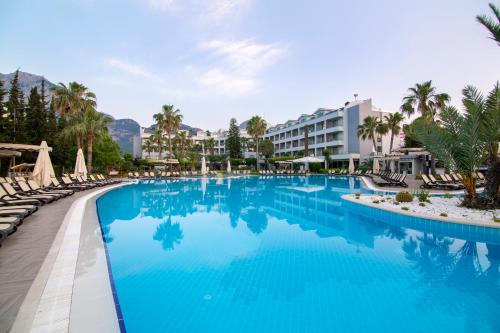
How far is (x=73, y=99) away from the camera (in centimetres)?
2455

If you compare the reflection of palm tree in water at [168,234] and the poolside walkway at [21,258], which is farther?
the reflection of palm tree in water at [168,234]

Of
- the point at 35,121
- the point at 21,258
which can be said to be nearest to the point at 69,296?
the point at 21,258

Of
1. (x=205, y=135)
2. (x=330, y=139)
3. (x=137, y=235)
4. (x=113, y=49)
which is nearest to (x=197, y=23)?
(x=113, y=49)

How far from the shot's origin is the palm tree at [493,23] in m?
7.91

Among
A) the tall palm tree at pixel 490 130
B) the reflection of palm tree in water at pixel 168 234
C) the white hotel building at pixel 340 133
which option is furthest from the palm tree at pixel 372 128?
the reflection of palm tree in water at pixel 168 234

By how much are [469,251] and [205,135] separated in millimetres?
86679

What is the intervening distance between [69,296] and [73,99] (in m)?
26.8

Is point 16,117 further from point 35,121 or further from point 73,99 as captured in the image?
point 73,99

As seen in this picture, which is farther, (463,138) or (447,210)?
(463,138)

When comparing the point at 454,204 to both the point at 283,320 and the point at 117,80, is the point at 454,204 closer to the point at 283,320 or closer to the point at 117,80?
the point at 283,320

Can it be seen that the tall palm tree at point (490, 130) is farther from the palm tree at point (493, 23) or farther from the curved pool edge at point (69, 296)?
the curved pool edge at point (69, 296)

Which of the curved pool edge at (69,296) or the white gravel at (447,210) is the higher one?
the curved pool edge at (69,296)

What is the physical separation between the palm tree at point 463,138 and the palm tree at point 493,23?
2.24 m

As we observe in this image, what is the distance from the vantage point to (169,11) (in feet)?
60.2
